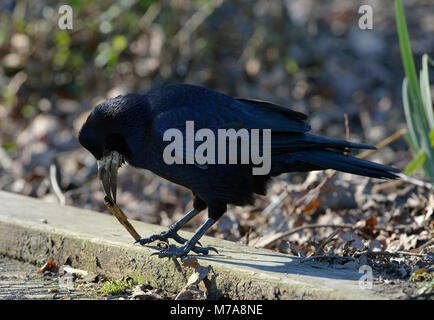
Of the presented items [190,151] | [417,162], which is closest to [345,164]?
[190,151]

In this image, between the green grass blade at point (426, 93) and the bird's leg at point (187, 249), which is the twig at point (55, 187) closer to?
the bird's leg at point (187, 249)

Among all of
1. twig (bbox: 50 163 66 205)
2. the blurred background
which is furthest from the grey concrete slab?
the blurred background

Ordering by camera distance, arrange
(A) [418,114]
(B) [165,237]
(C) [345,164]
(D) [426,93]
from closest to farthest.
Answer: (C) [345,164]
(B) [165,237]
(A) [418,114]
(D) [426,93]

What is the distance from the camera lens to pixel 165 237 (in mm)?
3930

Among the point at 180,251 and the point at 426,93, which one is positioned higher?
the point at 426,93

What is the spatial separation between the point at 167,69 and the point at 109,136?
13.7 ft

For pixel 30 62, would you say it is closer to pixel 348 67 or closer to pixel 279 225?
pixel 348 67

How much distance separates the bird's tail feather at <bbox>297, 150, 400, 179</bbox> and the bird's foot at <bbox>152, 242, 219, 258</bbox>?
0.78 metres

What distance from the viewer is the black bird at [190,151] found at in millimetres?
3818

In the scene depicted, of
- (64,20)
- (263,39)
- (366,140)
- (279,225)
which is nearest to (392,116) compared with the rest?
(366,140)

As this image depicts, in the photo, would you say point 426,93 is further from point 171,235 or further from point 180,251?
point 180,251

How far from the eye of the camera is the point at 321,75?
8539mm

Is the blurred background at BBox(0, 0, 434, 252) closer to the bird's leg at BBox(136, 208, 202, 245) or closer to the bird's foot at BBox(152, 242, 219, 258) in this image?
the bird's leg at BBox(136, 208, 202, 245)

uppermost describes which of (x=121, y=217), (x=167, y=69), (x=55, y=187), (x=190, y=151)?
(x=167, y=69)
